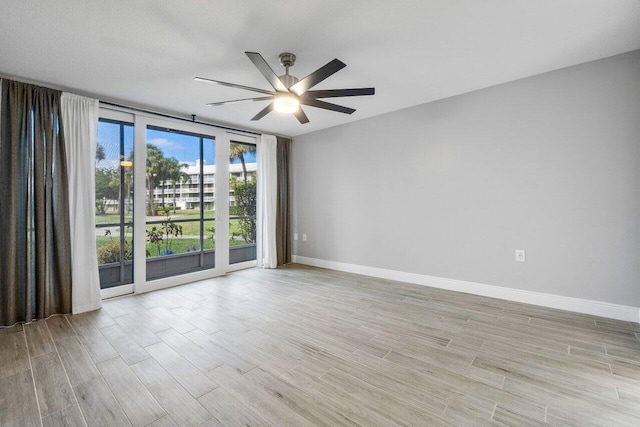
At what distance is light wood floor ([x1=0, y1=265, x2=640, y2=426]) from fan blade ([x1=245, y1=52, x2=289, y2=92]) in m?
2.19

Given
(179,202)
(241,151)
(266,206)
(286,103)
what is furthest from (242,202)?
(286,103)

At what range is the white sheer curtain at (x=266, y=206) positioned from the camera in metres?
5.16

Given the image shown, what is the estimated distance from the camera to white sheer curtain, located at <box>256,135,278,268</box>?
516 centimetres

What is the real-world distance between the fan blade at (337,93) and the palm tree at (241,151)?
8.68ft

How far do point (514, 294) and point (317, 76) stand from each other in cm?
322

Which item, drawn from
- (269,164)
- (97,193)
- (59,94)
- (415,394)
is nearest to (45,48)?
(59,94)

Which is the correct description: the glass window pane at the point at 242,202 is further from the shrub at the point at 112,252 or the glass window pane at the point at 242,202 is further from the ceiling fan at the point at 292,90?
the ceiling fan at the point at 292,90

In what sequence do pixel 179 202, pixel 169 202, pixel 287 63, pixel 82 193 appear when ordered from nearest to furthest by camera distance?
pixel 287 63 → pixel 82 193 → pixel 169 202 → pixel 179 202

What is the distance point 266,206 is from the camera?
5176mm

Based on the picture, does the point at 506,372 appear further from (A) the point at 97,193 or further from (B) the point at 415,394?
(A) the point at 97,193

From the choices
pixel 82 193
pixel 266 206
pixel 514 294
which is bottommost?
pixel 514 294

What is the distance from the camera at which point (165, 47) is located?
246 cm

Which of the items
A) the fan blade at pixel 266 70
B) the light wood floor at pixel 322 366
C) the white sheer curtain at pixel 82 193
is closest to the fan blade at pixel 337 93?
the fan blade at pixel 266 70

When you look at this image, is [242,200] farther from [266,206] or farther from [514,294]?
[514,294]
